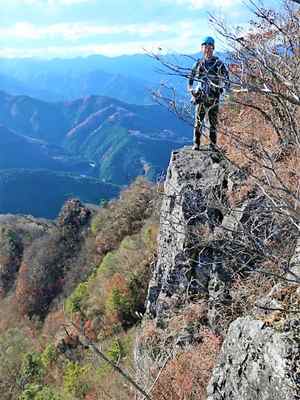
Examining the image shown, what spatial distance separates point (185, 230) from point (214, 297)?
1550mm

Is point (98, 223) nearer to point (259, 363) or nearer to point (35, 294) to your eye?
point (35, 294)

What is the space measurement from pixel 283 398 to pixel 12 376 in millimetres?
28089

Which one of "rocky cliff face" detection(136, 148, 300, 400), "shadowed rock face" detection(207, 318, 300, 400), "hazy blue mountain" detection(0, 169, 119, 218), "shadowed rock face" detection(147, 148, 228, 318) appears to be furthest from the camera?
"hazy blue mountain" detection(0, 169, 119, 218)

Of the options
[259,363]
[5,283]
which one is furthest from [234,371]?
[5,283]

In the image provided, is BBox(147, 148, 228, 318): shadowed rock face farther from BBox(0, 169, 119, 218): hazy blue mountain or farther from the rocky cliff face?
BBox(0, 169, 119, 218): hazy blue mountain

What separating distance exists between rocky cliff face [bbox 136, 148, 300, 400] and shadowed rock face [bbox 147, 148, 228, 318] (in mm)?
22

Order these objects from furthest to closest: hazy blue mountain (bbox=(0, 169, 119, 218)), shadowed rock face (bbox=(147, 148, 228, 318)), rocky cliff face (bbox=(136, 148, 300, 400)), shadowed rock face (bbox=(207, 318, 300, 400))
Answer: hazy blue mountain (bbox=(0, 169, 119, 218)) → shadowed rock face (bbox=(147, 148, 228, 318)) → rocky cliff face (bbox=(136, 148, 300, 400)) → shadowed rock face (bbox=(207, 318, 300, 400))

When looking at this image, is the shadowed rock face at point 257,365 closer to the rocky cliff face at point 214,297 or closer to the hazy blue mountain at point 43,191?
the rocky cliff face at point 214,297

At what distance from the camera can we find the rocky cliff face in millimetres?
5351

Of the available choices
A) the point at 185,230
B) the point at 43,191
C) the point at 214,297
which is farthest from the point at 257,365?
the point at 43,191

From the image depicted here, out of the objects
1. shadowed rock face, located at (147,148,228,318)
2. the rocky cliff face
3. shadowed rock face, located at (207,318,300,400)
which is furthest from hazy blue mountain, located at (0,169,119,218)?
shadowed rock face, located at (207,318,300,400)

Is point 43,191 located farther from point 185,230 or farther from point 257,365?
point 257,365

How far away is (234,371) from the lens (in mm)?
5844

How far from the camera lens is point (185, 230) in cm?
1091
